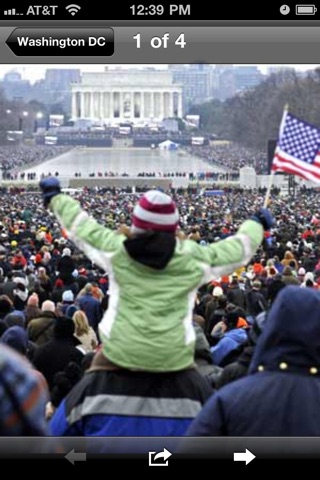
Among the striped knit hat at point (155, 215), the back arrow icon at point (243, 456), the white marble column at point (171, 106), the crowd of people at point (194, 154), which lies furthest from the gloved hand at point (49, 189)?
the white marble column at point (171, 106)

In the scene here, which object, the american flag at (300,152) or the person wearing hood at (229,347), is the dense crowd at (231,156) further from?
the person wearing hood at (229,347)

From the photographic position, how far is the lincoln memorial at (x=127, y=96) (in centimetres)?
13112

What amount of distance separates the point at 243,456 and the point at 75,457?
45 centimetres

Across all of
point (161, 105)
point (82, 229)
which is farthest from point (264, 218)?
point (161, 105)

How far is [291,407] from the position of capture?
3412 mm

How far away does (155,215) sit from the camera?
438cm

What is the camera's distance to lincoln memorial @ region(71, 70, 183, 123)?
13112cm
